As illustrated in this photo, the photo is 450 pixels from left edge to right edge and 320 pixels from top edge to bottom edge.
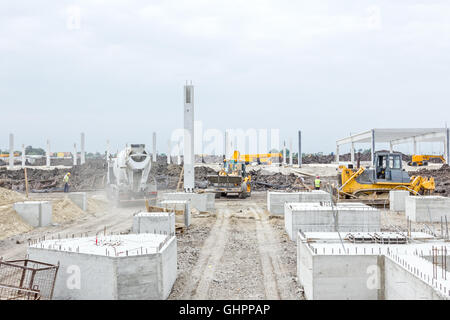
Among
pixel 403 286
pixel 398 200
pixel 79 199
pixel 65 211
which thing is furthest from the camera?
pixel 79 199

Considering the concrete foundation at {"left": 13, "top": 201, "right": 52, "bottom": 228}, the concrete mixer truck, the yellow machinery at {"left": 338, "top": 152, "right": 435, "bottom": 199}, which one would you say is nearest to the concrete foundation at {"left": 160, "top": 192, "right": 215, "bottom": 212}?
the concrete mixer truck

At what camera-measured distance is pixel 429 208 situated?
12797 millimetres

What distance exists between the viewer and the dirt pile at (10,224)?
11.4 metres

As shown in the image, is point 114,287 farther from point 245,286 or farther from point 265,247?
point 265,247

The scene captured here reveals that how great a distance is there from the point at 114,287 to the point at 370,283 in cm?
349

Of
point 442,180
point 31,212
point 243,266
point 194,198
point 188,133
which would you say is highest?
point 188,133

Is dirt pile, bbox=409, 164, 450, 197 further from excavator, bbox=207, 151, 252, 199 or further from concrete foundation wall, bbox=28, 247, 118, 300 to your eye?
concrete foundation wall, bbox=28, 247, 118, 300

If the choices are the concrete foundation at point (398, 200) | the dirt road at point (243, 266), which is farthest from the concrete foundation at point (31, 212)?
the concrete foundation at point (398, 200)

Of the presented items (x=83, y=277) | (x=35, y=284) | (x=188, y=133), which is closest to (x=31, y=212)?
(x=188, y=133)

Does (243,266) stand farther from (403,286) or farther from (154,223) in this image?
(403,286)

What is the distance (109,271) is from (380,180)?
48.2ft

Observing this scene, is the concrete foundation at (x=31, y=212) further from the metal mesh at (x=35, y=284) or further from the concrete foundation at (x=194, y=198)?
the metal mesh at (x=35, y=284)

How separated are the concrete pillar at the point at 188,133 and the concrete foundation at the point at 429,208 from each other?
345 inches

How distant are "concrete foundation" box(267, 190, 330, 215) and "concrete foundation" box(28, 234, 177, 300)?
892cm
